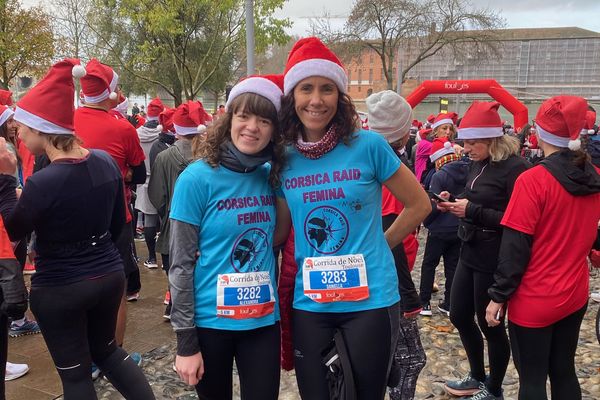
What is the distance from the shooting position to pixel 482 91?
14789 mm

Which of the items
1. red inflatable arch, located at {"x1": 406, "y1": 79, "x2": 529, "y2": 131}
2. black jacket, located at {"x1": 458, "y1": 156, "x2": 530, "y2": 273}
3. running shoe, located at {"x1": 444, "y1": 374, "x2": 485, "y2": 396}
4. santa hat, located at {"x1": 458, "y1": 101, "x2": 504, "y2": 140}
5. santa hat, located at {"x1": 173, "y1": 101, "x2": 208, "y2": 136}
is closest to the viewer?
black jacket, located at {"x1": 458, "y1": 156, "x2": 530, "y2": 273}

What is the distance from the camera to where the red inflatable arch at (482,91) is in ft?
43.0

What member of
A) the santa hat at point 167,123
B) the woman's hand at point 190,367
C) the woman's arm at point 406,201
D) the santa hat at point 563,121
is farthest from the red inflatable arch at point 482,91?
the woman's hand at point 190,367

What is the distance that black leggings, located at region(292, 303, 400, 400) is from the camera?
79.4 inches

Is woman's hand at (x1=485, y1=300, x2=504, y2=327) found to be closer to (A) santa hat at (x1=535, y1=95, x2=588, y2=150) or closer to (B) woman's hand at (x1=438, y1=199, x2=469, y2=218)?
(B) woman's hand at (x1=438, y1=199, x2=469, y2=218)

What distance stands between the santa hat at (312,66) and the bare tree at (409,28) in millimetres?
22555

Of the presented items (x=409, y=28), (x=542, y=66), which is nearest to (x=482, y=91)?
(x=409, y=28)

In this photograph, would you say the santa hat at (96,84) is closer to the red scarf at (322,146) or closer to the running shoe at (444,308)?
the red scarf at (322,146)

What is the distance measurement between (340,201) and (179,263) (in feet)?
2.36

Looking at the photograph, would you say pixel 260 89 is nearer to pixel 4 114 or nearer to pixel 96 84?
pixel 96 84

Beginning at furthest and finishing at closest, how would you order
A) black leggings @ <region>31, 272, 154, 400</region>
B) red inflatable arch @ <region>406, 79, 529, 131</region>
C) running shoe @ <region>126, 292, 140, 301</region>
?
1. red inflatable arch @ <region>406, 79, 529, 131</region>
2. running shoe @ <region>126, 292, 140, 301</region>
3. black leggings @ <region>31, 272, 154, 400</region>

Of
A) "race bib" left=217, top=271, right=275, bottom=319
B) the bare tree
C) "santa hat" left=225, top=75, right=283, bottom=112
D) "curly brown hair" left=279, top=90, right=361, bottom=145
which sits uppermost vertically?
the bare tree

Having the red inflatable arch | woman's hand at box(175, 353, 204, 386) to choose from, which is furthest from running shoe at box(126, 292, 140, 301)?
the red inflatable arch

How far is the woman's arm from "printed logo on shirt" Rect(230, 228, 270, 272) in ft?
1.98
